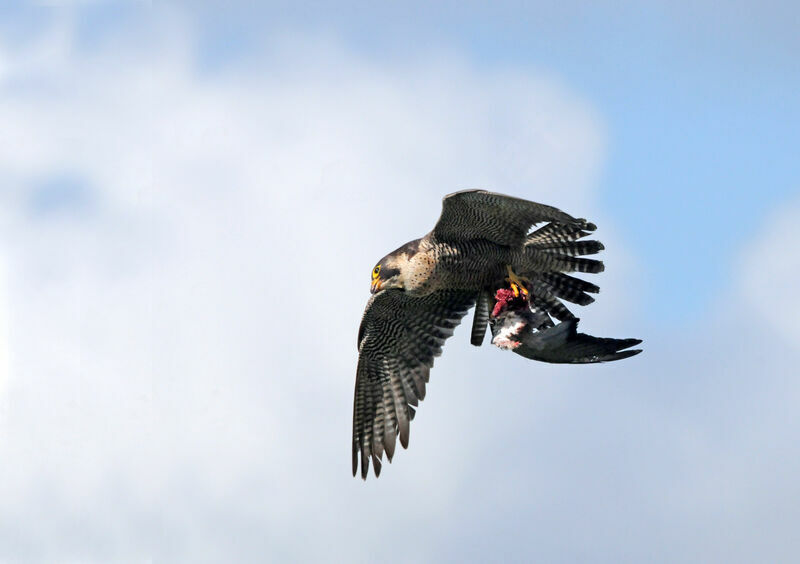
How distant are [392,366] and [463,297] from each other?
137 cm

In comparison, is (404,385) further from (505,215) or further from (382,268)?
(505,215)

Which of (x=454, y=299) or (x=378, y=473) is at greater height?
(x=454, y=299)

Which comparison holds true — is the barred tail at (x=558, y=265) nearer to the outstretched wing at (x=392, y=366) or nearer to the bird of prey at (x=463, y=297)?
the bird of prey at (x=463, y=297)

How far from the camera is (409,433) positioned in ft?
48.9

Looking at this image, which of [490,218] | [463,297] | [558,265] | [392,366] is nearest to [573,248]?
[558,265]

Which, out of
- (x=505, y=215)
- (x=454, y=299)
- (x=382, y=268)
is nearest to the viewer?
(x=505, y=215)

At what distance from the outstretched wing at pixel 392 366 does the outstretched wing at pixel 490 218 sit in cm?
154

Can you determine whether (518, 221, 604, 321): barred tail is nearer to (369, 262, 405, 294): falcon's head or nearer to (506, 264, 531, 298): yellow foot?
(506, 264, 531, 298): yellow foot

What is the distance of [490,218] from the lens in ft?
41.9

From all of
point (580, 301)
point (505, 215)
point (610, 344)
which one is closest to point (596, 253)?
point (580, 301)

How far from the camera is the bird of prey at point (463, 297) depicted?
12.0 metres

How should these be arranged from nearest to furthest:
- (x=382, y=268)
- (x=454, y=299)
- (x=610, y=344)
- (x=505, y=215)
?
(x=610, y=344) → (x=505, y=215) → (x=382, y=268) → (x=454, y=299)

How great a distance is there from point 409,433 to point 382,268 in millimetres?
2569

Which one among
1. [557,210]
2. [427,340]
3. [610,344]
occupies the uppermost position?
[427,340]
